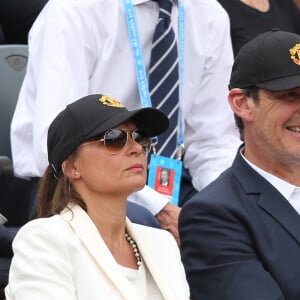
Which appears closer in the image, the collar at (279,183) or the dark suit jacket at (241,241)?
the dark suit jacket at (241,241)

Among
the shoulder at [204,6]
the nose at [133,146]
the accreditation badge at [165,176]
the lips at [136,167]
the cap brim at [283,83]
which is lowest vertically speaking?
the accreditation badge at [165,176]

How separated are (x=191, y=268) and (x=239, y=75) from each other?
0.69 metres

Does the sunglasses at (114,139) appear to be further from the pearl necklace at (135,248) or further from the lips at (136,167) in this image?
the pearl necklace at (135,248)

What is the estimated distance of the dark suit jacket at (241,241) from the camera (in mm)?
3320

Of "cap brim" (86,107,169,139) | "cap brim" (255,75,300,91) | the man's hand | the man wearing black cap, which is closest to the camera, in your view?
"cap brim" (86,107,169,139)

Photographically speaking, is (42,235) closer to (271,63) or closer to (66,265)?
(66,265)

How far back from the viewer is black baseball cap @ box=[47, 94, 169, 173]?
3125 millimetres

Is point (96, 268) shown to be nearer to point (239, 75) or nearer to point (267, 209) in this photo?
point (267, 209)

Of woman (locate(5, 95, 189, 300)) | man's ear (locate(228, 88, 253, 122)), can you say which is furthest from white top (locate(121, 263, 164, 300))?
man's ear (locate(228, 88, 253, 122))

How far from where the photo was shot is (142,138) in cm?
322

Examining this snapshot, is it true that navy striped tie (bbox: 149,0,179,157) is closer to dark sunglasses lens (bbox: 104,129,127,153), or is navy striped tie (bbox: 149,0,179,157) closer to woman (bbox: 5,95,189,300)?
woman (bbox: 5,95,189,300)

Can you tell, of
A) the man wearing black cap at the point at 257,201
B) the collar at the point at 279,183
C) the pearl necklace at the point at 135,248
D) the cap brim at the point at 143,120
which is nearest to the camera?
the cap brim at the point at 143,120

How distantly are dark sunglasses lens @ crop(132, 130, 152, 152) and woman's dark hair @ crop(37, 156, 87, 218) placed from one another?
250 millimetres

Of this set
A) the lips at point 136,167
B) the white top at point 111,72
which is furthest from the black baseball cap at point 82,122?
the white top at point 111,72
